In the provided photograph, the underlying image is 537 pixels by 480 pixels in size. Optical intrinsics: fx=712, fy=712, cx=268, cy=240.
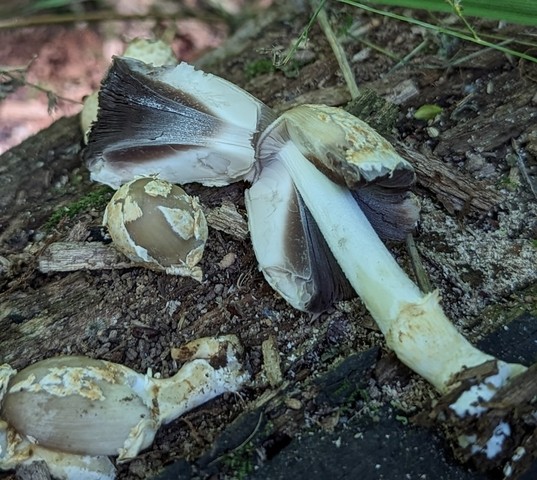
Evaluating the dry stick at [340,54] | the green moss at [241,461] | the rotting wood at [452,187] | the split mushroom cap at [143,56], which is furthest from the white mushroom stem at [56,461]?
the dry stick at [340,54]

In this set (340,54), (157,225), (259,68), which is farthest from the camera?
(259,68)

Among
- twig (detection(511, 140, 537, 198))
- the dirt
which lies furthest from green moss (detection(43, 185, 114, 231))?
twig (detection(511, 140, 537, 198))

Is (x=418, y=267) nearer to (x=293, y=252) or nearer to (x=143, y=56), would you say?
(x=293, y=252)

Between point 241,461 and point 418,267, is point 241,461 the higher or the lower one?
the lower one

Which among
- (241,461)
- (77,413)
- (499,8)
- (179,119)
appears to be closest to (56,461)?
(77,413)

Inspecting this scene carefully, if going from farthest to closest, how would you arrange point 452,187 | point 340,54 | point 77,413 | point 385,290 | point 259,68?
1. point 259,68
2. point 340,54
3. point 452,187
4. point 385,290
5. point 77,413

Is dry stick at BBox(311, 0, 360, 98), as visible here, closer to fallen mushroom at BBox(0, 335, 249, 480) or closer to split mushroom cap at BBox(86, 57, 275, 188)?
split mushroom cap at BBox(86, 57, 275, 188)

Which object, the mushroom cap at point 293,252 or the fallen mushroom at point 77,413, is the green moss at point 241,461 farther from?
the mushroom cap at point 293,252
